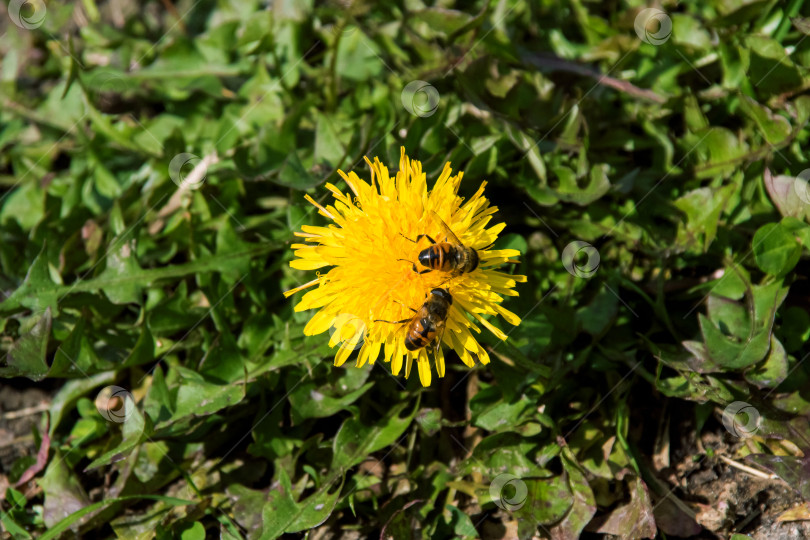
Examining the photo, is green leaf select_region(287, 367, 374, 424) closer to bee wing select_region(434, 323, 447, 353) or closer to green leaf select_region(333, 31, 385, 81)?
bee wing select_region(434, 323, 447, 353)

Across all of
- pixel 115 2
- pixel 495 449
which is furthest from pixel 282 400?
pixel 115 2

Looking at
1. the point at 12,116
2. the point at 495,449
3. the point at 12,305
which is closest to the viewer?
the point at 495,449

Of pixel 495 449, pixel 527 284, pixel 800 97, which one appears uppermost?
pixel 800 97

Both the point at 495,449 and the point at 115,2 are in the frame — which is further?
the point at 115,2

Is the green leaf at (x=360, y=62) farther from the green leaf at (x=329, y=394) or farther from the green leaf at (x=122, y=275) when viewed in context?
the green leaf at (x=329, y=394)

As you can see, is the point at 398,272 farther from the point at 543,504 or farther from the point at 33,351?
the point at 33,351

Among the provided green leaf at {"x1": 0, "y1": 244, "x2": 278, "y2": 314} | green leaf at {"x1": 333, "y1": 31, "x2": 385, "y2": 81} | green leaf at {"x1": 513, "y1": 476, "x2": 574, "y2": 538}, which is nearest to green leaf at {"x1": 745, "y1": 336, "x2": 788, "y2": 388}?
green leaf at {"x1": 513, "y1": 476, "x2": 574, "y2": 538}

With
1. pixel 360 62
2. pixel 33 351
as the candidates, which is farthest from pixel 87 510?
pixel 360 62

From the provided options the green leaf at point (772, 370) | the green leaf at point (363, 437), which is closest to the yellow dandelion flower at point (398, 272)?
the green leaf at point (363, 437)

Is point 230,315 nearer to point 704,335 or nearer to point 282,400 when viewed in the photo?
point 282,400
